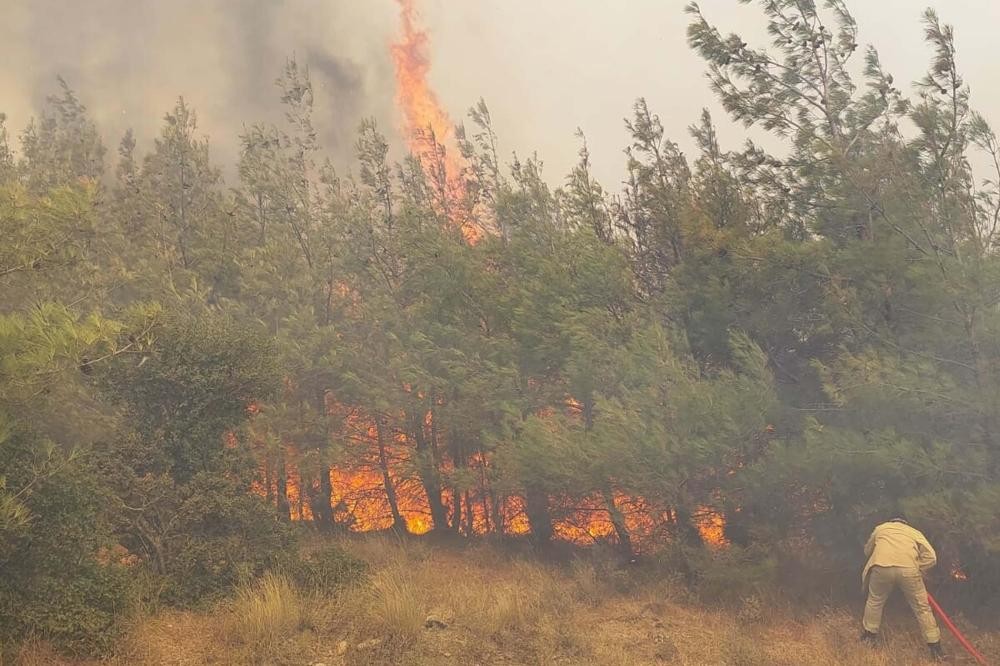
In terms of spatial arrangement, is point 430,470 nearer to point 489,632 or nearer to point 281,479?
point 281,479

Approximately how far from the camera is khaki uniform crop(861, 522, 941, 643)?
7.01m

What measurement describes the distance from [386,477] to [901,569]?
10.7 metres

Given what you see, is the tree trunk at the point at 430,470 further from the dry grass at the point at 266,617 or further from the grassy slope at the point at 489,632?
the dry grass at the point at 266,617

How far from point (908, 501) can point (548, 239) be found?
26.4 feet

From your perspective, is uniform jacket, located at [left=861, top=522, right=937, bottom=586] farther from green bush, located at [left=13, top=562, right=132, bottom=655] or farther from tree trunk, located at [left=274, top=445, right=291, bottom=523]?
tree trunk, located at [left=274, top=445, right=291, bottom=523]

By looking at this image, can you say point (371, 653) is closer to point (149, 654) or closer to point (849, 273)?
point (149, 654)

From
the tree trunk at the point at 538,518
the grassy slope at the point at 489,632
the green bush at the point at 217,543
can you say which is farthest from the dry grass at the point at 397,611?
the tree trunk at the point at 538,518

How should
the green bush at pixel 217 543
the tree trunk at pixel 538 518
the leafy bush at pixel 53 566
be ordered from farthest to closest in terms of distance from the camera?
the tree trunk at pixel 538 518
the green bush at pixel 217 543
the leafy bush at pixel 53 566

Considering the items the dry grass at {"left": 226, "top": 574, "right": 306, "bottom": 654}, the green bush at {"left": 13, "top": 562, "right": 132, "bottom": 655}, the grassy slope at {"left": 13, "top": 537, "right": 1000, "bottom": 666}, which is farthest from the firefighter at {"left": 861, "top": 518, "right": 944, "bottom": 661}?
the green bush at {"left": 13, "top": 562, "right": 132, "bottom": 655}

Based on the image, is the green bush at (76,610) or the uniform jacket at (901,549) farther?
the uniform jacket at (901,549)

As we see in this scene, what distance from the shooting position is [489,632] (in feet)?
24.0

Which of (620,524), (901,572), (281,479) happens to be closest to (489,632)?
(620,524)

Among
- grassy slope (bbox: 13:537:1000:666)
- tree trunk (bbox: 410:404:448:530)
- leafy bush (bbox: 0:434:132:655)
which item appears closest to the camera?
leafy bush (bbox: 0:434:132:655)

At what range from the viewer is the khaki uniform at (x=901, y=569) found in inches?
276
